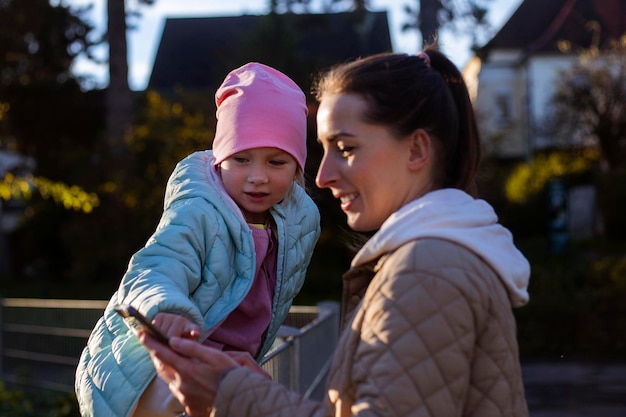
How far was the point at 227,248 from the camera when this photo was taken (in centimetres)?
310

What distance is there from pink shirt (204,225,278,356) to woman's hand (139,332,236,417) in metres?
0.91

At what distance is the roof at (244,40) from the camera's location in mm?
22219

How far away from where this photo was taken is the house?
1564 inches

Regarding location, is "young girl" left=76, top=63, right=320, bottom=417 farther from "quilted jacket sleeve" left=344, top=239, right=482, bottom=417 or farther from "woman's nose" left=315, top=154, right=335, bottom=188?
"quilted jacket sleeve" left=344, top=239, right=482, bottom=417

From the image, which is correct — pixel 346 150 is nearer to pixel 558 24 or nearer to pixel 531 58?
pixel 531 58

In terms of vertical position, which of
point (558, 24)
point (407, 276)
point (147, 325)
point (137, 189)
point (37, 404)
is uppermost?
point (407, 276)

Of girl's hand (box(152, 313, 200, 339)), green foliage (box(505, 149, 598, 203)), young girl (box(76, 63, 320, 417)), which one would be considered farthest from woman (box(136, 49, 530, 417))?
green foliage (box(505, 149, 598, 203))

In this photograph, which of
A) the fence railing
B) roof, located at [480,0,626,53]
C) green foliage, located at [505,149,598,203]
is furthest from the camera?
roof, located at [480,0,626,53]

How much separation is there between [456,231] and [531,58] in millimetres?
41298

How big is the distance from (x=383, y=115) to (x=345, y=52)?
35980 millimetres

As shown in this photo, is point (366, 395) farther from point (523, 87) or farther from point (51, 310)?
point (523, 87)

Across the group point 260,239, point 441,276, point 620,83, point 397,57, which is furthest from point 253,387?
point 620,83

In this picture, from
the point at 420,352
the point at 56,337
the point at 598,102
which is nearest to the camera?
the point at 420,352

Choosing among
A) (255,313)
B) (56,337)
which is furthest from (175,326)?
(56,337)
